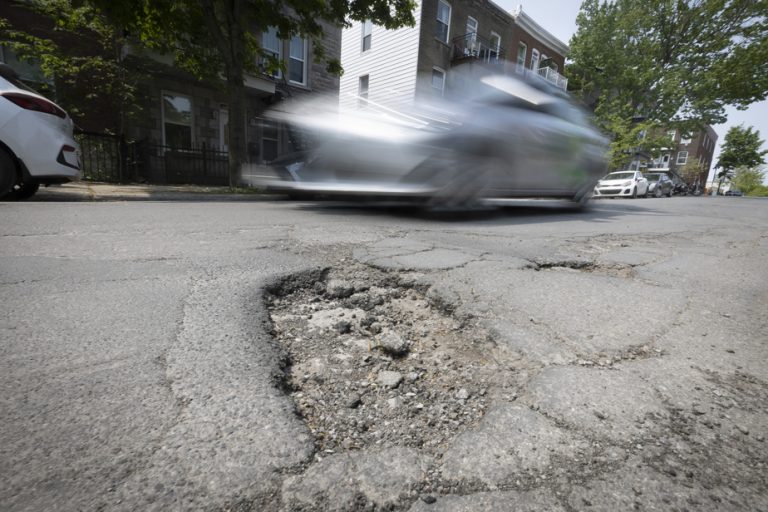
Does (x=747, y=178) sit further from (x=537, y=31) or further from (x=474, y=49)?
(x=474, y=49)

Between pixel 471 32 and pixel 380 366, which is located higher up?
pixel 471 32

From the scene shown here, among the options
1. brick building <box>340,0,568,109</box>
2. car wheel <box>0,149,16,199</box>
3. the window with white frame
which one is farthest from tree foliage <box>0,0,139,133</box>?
the window with white frame

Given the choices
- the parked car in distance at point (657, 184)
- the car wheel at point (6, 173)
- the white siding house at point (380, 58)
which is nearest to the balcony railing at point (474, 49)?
the white siding house at point (380, 58)

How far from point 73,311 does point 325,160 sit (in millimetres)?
3307

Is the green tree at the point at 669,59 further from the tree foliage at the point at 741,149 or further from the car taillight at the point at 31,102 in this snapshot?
the tree foliage at the point at 741,149

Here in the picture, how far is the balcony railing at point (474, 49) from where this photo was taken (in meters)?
17.1

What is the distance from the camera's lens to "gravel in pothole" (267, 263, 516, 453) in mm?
1015

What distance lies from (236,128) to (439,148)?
19.5 ft

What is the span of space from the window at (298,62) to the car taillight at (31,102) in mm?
10795

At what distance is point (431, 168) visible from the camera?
403 centimetres

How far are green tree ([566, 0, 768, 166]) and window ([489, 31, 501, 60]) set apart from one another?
24.4 feet

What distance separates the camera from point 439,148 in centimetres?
399

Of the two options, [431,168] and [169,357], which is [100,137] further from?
[169,357]

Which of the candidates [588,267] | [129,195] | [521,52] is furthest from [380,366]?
[521,52]
